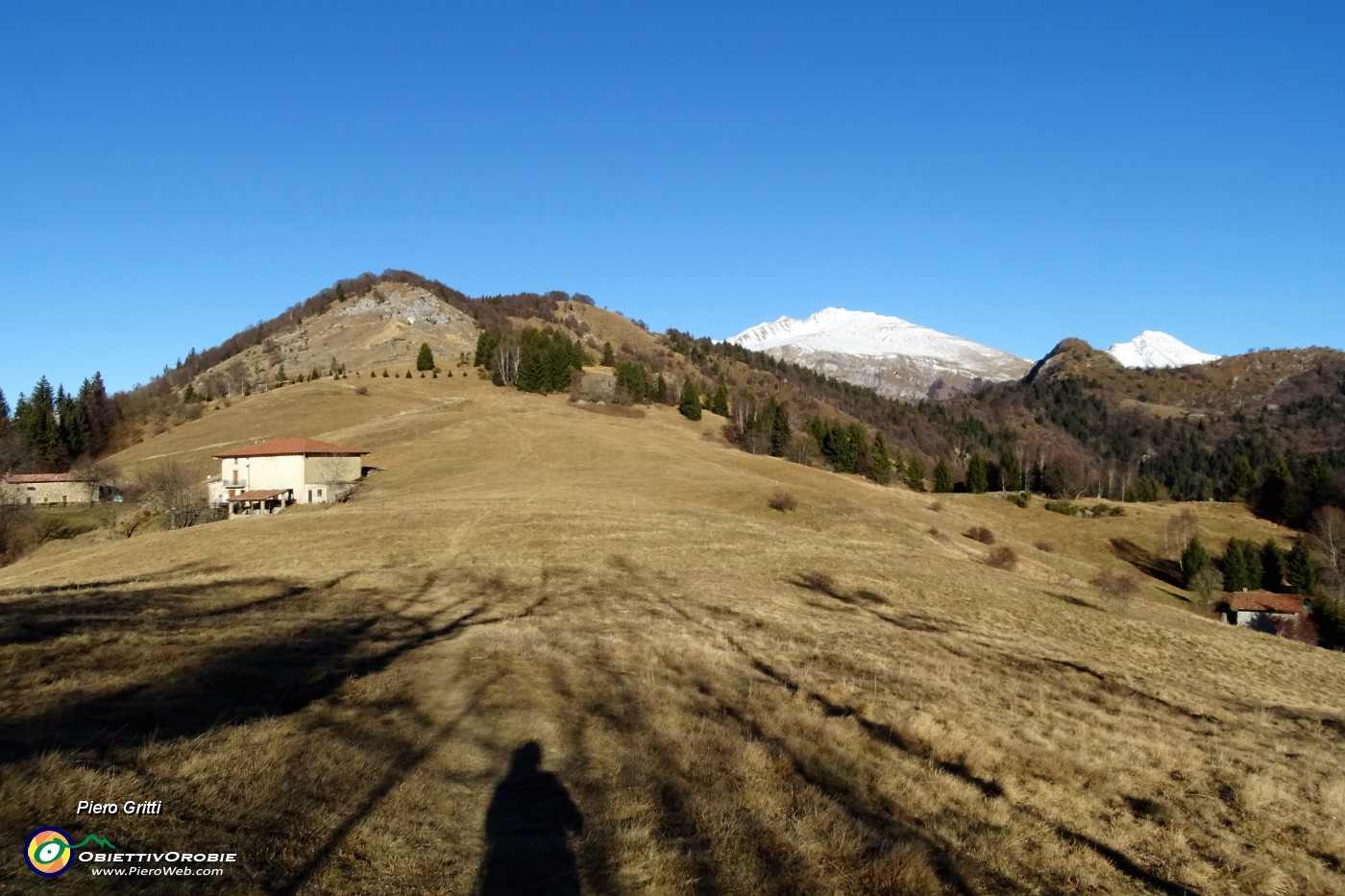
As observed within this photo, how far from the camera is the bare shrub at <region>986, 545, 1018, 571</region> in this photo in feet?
176

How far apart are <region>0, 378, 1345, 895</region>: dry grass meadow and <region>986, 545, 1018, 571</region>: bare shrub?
1762cm

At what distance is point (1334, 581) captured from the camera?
84938 mm

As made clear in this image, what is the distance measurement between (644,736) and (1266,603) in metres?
86.0

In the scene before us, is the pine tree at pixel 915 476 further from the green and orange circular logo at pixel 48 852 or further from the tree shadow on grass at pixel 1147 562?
the green and orange circular logo at pixel 48 852

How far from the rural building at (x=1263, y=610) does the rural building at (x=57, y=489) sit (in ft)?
413

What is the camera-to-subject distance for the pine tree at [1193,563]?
3260 inches

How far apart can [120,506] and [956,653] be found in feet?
281

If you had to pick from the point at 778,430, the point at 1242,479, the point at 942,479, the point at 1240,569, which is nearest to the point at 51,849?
the point at 1240,569

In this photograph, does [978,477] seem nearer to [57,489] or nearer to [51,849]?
[57,489]

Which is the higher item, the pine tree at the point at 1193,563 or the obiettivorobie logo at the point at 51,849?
the obiettivorobie logo at the point at 51,849

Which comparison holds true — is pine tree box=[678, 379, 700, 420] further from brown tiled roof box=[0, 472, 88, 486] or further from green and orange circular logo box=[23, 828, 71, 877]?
green and orange circular logo box=[23, 828, 71, 877]

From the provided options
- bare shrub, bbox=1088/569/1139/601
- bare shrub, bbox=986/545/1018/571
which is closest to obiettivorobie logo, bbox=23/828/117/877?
bare shrub, bbox=1088/569/1139/601

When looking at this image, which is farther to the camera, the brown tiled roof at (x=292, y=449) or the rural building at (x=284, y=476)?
the brown tiled roof at (x=292, y=449)

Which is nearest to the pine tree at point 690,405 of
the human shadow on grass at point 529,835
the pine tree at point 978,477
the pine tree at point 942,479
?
the pine tree at point 942,479
